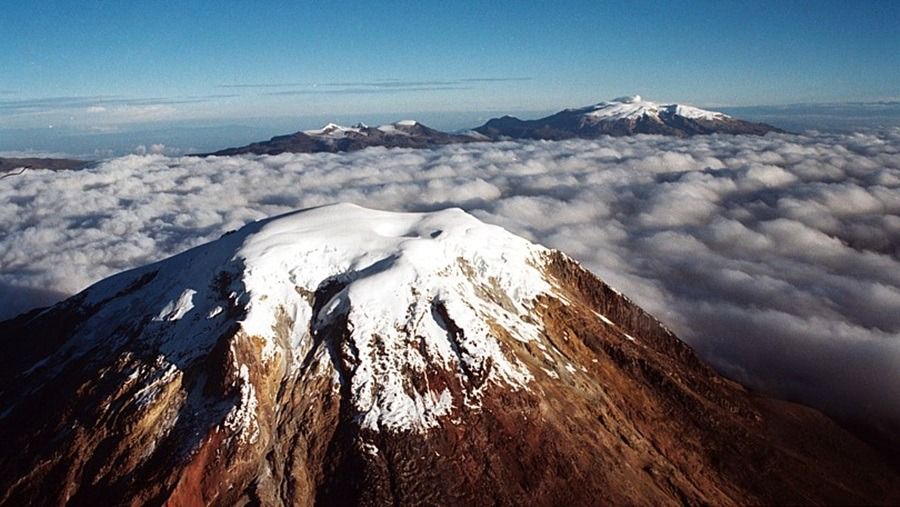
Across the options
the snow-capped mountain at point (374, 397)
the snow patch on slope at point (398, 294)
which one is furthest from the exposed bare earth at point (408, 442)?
the snow patch on slope at point (398, 294)

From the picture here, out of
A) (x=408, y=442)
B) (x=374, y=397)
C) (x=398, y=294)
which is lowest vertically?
(x=408, y=442)

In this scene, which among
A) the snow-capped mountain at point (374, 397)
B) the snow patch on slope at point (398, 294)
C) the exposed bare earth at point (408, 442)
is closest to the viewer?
the exposed bare earth at point (408, 442)

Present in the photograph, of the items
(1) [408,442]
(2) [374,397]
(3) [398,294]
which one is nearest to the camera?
(1) [408,442]

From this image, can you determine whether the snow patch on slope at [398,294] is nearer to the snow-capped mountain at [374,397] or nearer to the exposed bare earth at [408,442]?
the snow-capped mountain at [374,397]

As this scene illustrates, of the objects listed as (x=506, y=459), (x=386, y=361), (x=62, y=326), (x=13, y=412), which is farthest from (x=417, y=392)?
(x=62, y=326)

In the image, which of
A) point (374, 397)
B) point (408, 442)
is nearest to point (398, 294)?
point (374, 397)

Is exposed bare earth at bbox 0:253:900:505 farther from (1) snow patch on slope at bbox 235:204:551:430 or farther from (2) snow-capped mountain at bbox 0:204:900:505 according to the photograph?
(1) snow patch on slope at bbox 235:204:551:430

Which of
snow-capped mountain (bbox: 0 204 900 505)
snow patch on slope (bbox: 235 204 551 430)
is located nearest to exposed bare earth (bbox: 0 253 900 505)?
snow-capped mountain (bbox: 0 204 900 505)

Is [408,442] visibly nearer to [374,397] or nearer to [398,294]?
[374,397]
